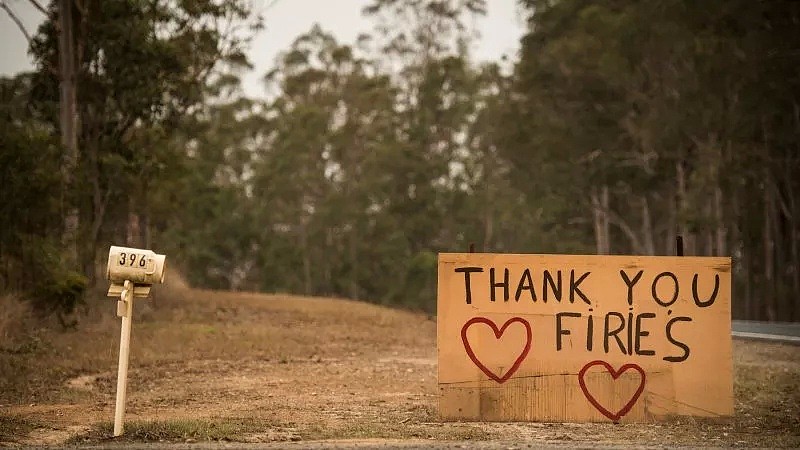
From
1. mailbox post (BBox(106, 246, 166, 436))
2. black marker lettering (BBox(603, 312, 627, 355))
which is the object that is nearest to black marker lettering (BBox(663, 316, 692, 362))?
black marker lettering (BBox(603, 312, 627, 355))

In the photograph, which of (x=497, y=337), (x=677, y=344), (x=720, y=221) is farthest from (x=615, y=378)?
(x=720, y=221)

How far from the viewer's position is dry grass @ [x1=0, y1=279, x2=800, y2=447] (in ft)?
28.9

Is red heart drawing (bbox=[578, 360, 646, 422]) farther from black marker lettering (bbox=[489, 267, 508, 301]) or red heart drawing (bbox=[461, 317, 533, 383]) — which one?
black marker lettering (bbox=[489, 267, 508, 301])

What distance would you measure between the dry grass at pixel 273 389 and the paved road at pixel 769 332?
1.08 meters

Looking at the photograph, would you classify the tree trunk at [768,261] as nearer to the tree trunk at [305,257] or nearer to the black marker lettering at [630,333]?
→ the tree trunk at [305,257]

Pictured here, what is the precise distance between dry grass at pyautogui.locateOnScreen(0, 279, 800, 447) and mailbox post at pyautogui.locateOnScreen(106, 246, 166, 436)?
0.50m

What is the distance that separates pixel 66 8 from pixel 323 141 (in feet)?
108

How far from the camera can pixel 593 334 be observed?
30.8 feet

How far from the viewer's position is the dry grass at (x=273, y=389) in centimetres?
881

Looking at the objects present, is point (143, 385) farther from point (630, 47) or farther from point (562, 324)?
point (630, 47)

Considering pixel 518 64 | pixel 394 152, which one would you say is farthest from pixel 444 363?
pixel 394 152

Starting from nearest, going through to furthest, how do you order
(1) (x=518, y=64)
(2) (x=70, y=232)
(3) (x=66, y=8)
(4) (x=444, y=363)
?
(4) (x=444, y=363)
(2) (x=70, y=232)
(3) (x=66, y=8)
(1) (x=518, y=64)

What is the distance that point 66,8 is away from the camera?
24.7 metres

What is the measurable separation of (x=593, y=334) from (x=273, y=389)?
4.91m
